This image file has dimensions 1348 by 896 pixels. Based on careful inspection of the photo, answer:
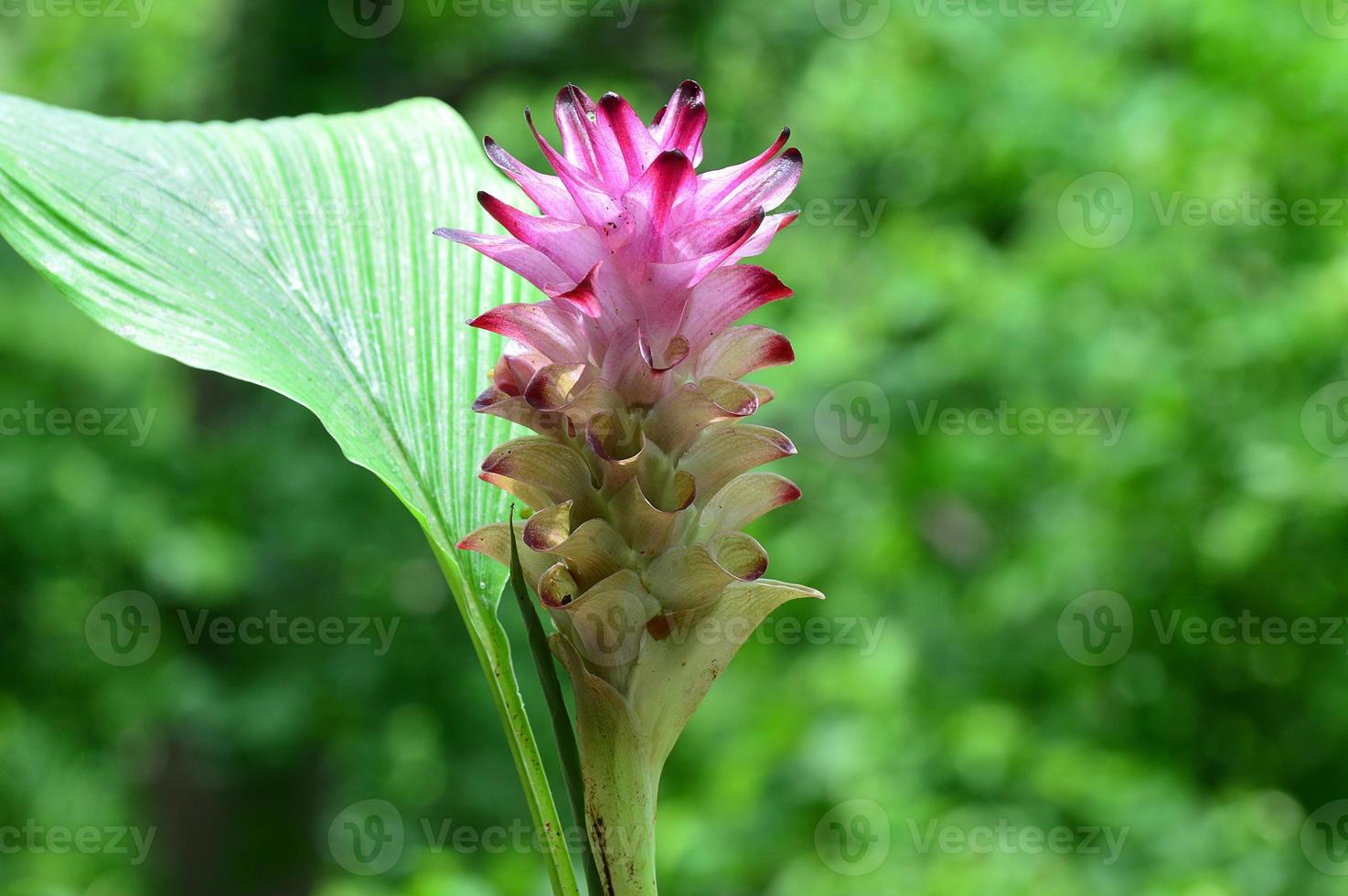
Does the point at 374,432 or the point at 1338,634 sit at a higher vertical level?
the point at 374,432

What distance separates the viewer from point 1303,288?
2.46 metres

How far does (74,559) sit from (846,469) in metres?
2.18

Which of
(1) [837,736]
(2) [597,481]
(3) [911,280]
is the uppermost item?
(2) [597,481]

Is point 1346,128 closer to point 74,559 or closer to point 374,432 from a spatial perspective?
point 374,432

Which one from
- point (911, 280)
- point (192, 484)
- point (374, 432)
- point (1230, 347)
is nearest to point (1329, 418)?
point (1230, 347)
